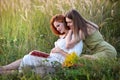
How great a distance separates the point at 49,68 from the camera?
551cm

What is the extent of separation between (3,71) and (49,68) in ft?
2.79

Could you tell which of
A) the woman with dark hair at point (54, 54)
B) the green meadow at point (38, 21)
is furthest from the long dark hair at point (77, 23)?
the green meadow at point (38, 21)

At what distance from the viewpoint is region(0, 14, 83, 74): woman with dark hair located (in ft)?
20.6

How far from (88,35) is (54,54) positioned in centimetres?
59

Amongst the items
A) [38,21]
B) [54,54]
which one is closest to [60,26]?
[54,54]

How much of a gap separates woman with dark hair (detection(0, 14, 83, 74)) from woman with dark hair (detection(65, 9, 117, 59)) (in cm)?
10

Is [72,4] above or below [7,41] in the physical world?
above

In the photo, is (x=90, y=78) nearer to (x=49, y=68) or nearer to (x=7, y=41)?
(x=49, y=68)

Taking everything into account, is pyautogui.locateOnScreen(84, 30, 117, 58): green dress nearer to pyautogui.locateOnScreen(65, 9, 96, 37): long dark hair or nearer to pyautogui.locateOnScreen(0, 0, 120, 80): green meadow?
pyautogui.locateOnScreen(65, 9, 96, 37): long dark hair

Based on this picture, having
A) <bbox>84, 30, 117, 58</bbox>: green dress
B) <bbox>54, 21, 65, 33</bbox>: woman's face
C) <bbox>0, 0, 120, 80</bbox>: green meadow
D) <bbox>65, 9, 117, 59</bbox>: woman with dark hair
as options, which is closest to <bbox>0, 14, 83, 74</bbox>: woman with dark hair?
<bbox>54, 21, 65, 33</bbox>: woman's face

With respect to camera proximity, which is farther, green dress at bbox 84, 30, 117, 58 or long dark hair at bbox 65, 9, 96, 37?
green dress at bbox 84, 30, 117, 58

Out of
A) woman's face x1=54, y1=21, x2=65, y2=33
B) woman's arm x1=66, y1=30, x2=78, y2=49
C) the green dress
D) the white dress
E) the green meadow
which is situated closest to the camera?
the white dress

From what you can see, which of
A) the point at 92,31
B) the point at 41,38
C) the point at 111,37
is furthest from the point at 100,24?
the point at 92,31

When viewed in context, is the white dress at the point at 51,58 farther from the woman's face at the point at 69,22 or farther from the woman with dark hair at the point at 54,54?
the woman's face at the point at 69,22
